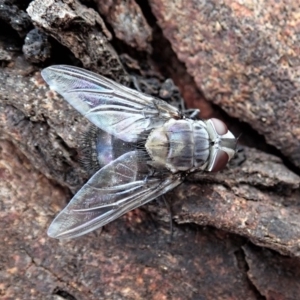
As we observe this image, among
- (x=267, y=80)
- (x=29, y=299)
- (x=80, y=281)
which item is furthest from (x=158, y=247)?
(x=267, y=80)

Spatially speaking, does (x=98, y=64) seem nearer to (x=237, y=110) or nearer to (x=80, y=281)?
(x=237, y=110)

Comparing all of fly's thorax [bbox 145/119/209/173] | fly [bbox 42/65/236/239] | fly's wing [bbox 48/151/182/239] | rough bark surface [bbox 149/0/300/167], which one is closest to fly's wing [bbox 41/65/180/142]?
fly [bbox 42/65/236/239]

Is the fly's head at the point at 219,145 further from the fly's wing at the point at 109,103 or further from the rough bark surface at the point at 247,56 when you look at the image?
the fly's wing at the point at 109,103

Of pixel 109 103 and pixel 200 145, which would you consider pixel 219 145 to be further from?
pixel 109 103

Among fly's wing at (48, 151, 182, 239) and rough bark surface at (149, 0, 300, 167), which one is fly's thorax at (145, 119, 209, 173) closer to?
fly's wing at (48, 151, 182, 239)

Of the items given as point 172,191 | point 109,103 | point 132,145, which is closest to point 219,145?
point 172,191

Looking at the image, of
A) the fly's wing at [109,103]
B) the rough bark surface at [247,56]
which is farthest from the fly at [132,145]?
the rough bark surface at [247,56]
